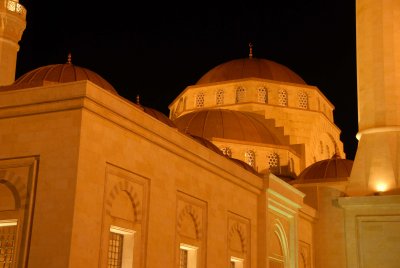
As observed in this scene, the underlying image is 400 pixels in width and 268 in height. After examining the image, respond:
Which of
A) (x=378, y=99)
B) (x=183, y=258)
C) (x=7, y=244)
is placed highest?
(x=378, y=99)

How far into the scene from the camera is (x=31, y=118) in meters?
9.51

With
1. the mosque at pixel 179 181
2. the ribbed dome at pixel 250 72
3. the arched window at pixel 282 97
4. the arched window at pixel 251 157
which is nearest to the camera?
the mosque at pixel 179 181

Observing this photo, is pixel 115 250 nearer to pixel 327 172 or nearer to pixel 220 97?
pixel 327 172

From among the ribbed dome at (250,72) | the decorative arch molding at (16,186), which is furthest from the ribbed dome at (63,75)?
the ribbed dome at (250,72)

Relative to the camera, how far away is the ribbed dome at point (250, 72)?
27594 mm

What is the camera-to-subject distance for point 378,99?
17609 mm

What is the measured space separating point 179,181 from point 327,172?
439 inches

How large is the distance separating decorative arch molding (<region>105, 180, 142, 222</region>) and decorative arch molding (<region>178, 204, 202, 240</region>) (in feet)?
4.61

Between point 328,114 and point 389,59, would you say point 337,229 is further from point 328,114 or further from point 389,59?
point 328,114

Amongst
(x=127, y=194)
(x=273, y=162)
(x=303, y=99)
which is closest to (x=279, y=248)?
(x=127, y=194)

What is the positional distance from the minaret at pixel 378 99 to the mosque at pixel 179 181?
0.03 m

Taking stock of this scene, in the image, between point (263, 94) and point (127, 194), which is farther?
point (263, 94)

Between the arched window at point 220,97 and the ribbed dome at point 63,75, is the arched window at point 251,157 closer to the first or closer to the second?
the arched window at point 220,97

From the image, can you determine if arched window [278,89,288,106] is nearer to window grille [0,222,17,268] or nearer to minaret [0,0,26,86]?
minaret [0,0,26,86]
